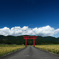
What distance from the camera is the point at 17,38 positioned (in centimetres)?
19888
